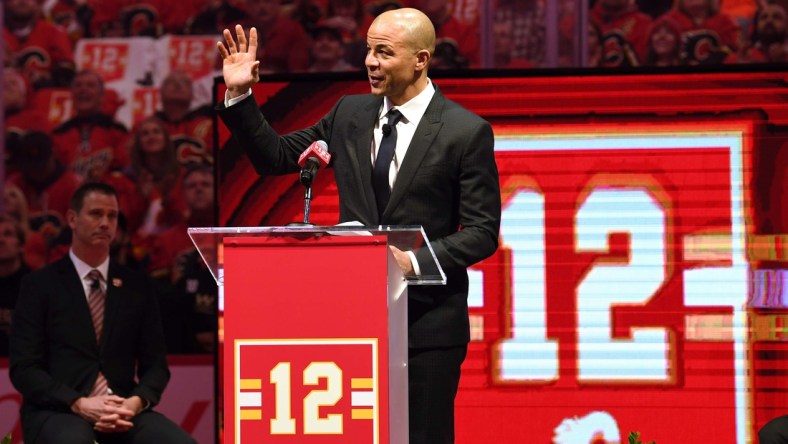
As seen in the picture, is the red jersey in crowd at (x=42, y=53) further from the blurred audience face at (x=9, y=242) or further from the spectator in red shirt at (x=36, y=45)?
the blurred audience face at (x=9, y=242)

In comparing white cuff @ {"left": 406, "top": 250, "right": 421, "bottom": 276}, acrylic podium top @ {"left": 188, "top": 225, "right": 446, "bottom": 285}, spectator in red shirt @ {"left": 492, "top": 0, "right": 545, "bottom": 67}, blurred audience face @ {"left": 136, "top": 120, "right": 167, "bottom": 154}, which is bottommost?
white cuff @ {"left": 406, "top": 250, "right": 421, "bottom": 276}

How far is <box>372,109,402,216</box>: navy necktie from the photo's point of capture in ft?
9.52

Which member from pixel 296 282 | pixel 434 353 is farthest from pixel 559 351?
pixel 296 282

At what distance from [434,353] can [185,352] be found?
269cm

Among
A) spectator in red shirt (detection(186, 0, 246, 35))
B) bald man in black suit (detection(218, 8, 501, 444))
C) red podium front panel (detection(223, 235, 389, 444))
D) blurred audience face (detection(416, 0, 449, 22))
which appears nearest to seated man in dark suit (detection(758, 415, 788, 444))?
bald man in black suit (detection(218, 8, 501, 444))

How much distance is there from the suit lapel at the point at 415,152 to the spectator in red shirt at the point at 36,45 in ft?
12.0

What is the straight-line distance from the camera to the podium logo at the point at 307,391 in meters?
2.52

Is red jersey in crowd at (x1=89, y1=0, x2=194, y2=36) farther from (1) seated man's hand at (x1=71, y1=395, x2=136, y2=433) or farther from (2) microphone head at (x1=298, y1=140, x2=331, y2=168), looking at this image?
(2) microphone head at (x1=298, y1=140, x2=331, y2=168)

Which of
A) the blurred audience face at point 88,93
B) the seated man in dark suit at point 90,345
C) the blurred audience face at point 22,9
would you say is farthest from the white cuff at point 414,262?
the blurred audience face at point 22,9

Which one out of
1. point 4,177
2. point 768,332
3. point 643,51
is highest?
point 643,51

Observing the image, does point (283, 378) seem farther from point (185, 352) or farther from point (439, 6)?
point (439, 6)

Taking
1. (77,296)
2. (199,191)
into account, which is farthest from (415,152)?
(199,191)

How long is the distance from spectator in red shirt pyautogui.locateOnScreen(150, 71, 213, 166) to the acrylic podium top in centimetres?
329

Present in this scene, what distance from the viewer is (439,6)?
588 centimetres
